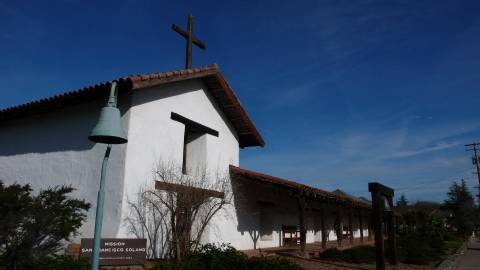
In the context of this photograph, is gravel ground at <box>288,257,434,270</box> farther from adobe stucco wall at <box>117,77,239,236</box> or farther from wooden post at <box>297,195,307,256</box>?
adobe stucco wall at <box>117,77,239,236</box>

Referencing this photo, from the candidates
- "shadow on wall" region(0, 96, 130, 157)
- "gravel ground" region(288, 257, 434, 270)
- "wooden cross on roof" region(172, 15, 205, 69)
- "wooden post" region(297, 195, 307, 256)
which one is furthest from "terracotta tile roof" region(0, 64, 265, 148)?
"gravel ground" region(288, 257, 434, 270)

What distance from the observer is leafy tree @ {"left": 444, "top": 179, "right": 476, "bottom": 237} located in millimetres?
43628

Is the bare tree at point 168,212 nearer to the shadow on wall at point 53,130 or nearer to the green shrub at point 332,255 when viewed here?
the shadow on wall at point 53,130

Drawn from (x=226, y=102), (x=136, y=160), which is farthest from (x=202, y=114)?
(x=136, y=160)

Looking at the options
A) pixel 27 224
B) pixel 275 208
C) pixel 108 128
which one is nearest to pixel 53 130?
pixel 27 224

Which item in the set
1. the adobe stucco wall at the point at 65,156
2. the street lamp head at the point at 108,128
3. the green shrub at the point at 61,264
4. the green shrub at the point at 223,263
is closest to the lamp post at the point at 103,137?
the street lamp head at the point at 108,128

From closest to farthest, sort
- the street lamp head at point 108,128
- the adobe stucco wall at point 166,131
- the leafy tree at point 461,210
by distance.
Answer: the street lamp head at point 108,128 < the adobe stucco wall at point 166,131 < the leafy tree at point 461,210

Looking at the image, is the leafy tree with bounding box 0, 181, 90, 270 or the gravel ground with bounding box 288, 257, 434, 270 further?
the gravel ground with bounding box 288, 257, 434, 270

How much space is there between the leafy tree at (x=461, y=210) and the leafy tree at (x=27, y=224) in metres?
42.4

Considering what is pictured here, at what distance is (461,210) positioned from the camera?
5269 centimetres

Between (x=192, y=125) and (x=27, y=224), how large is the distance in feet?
19.6

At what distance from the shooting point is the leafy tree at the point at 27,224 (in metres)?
6.36

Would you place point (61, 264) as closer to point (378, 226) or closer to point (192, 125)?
point (192, 125)

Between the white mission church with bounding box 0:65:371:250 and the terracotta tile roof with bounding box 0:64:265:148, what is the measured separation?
0.09ft
